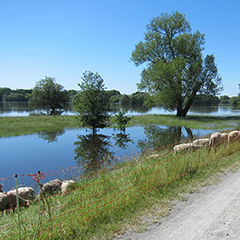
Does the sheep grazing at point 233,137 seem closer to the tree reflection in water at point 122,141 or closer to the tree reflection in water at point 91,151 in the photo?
the tree reflection in water at point 91,151

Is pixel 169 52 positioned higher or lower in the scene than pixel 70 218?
higher

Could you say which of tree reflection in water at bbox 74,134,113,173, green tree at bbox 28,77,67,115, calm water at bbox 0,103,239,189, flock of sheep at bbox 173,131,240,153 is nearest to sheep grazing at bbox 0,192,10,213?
calm water at bbox 0,103,239,189

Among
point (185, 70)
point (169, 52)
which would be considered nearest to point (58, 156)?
point (185, 70)

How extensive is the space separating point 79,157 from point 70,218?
8.25m

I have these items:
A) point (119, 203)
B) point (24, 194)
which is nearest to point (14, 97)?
point (24, 194)

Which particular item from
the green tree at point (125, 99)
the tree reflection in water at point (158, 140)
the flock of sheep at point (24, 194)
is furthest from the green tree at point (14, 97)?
the flock of sheep at point (24, 194)

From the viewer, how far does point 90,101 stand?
19.5 m

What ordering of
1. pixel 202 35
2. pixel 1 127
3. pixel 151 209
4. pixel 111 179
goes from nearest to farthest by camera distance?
pixel 151 209 < pixel 111 179 < pixel 1 127 < pixel 202 35

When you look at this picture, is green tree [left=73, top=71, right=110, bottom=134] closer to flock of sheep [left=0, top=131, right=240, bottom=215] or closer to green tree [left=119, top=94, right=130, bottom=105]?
flock of sheep [left=0, top=131, right=240, bottom=215]

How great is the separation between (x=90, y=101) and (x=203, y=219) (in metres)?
16.7

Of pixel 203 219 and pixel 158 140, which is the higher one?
pixel 203 219

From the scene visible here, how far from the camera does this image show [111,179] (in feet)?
18.4

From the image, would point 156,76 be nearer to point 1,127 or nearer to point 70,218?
point 1,127

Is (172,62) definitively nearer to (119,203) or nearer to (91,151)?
(91,151)
